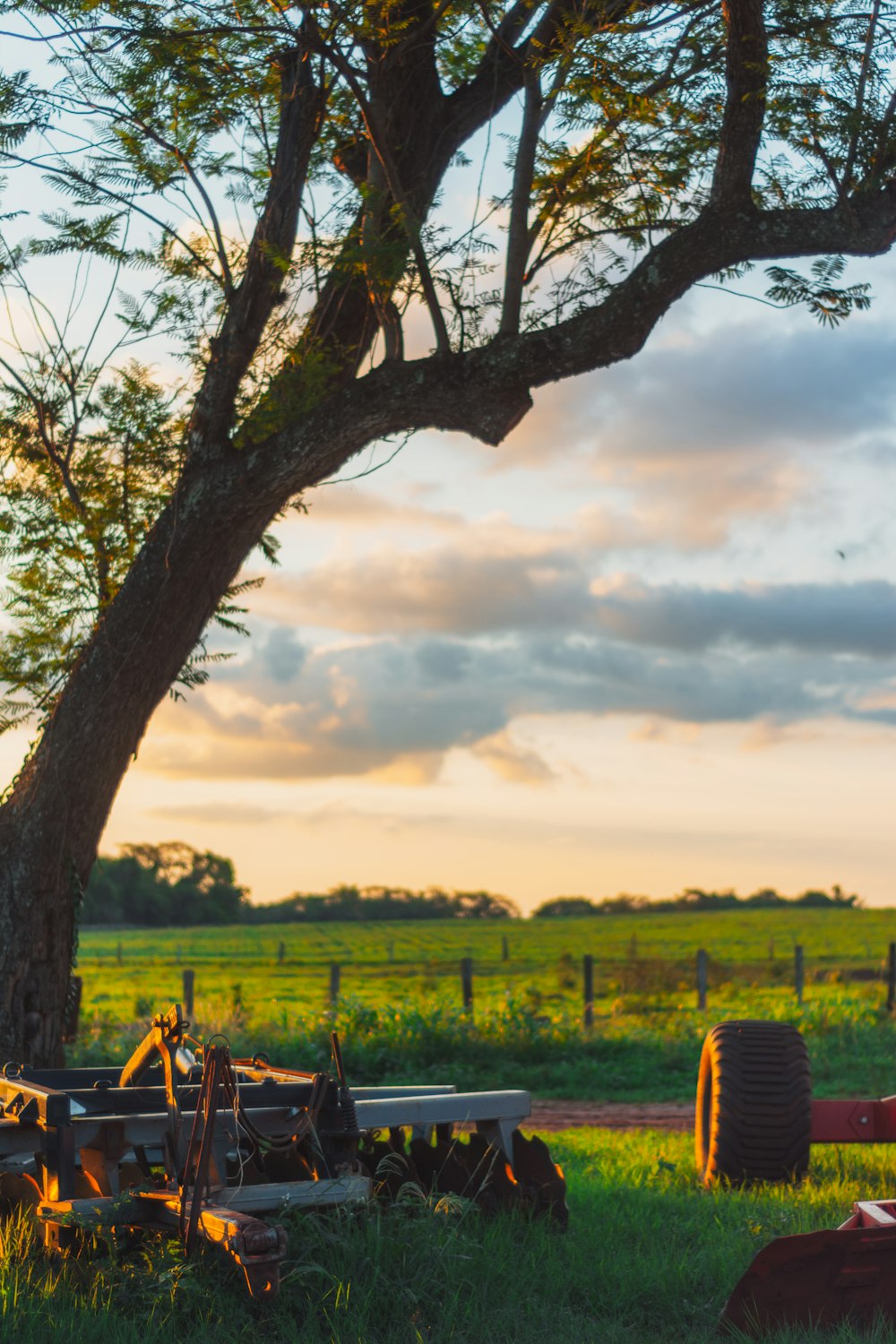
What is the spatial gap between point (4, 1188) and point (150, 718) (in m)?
4.40

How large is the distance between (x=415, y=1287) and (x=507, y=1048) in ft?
39.3

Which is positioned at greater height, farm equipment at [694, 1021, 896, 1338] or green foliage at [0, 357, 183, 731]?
green foliage at [0, 357, 183, 731]

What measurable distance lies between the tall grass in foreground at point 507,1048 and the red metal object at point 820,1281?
32.9 ft

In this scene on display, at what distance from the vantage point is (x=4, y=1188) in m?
6.38

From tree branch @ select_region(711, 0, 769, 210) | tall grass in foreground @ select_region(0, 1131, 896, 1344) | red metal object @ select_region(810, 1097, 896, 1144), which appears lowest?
tall grass in foreground @ select_region(0, 1131, 896, 1344)

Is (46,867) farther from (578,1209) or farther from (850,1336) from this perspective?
(850,1336)

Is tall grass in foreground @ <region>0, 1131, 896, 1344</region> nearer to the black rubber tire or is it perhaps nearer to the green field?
the black rubber tire

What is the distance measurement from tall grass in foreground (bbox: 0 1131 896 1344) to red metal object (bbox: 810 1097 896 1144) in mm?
1434

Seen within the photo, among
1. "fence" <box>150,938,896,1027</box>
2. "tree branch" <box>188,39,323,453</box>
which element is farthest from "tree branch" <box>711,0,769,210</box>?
"fence" <box>150,938,896,1027</box>

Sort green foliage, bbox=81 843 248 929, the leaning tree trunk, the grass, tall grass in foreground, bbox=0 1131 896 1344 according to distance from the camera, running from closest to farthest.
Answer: tall grass in foreground, bbox=0 1131 896 1344 < the leaning tree trunk < the grass < green foliage, bbox=81 843 248 929

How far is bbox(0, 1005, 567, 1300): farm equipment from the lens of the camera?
5176mm

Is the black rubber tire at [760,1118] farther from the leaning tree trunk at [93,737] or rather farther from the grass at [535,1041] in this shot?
the grass at [535,1041]

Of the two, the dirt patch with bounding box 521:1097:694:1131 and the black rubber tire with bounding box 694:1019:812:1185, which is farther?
the dirt patch with bounding box 521:1097:694:1131

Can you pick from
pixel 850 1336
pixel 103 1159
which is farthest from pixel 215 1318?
pixel 850 1336
